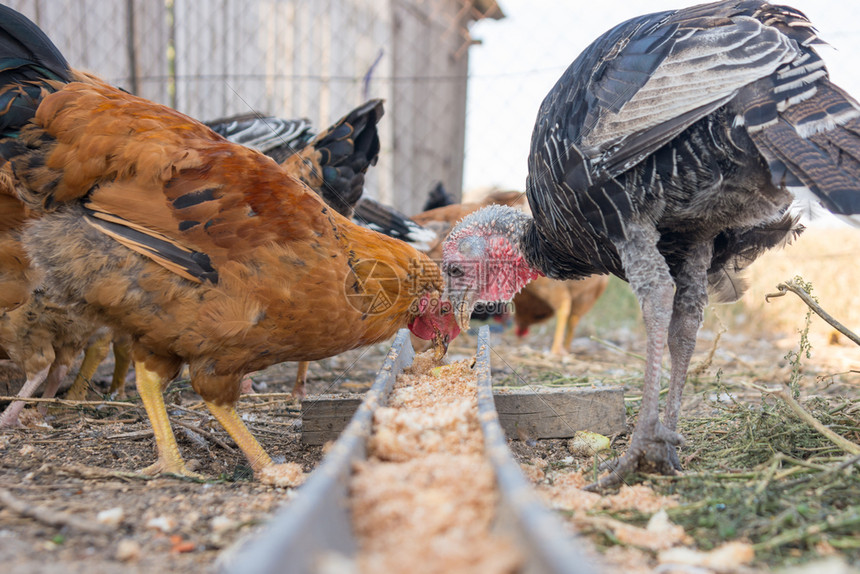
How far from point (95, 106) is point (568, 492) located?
8.38ft

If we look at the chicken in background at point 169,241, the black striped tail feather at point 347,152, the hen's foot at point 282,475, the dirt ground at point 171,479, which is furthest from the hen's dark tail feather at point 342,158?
the hen's foot at point 282,475

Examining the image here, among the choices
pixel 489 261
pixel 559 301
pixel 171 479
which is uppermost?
pixel 489 261

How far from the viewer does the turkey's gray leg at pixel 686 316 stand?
2957 millimetres

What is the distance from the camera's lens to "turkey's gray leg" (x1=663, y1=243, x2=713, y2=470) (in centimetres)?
296

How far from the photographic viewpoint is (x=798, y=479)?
223 cm

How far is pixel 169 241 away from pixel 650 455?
2139mm

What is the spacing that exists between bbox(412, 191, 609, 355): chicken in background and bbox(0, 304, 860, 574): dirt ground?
735 mm

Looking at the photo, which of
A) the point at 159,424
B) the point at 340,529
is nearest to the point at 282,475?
the point at 159,424

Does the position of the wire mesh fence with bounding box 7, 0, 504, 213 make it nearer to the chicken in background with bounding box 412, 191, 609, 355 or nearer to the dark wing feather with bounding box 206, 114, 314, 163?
the dark wing feather with bounding box 206, 114, 314, 163

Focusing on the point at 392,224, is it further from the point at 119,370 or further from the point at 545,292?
the point at 119,370

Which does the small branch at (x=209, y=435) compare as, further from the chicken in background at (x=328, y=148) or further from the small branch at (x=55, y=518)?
the chicken in background at (x=328, y=148)

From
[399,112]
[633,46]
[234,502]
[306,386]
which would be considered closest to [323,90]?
[399,112]

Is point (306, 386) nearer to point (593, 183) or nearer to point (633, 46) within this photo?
point (593, 183)

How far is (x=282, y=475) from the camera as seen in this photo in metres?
2.56
